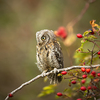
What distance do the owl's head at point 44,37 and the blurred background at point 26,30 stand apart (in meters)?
2.33

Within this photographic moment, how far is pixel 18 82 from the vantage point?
5.71 meters

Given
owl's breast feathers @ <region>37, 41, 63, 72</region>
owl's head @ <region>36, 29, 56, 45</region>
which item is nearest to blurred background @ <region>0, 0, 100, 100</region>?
owl's breast feathers @ <region>37, 41, 63, 72</region>

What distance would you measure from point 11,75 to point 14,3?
2.89 meters

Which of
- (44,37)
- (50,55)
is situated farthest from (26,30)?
(50,55)

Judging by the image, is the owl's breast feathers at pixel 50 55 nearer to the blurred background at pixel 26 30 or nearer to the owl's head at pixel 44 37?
the owl's head at pixel 44 37

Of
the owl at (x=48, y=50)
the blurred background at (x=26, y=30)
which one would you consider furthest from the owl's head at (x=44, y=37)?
the blurred background at (x=26, y=30)

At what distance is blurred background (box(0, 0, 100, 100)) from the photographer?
537 centimetres

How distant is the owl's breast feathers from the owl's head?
8 centimetres

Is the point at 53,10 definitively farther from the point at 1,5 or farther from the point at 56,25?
the point at 1,5

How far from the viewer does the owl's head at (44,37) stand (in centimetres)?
287

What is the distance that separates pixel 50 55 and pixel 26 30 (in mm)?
3574

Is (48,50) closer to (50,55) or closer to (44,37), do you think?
(50,55)

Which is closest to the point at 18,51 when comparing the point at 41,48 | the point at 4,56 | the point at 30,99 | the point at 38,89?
the point at 4,56

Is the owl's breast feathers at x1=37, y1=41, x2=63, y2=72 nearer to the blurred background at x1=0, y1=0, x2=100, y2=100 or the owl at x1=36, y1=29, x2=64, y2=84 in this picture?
the owl at x1=36, y1=29, x2=64, y2=84
